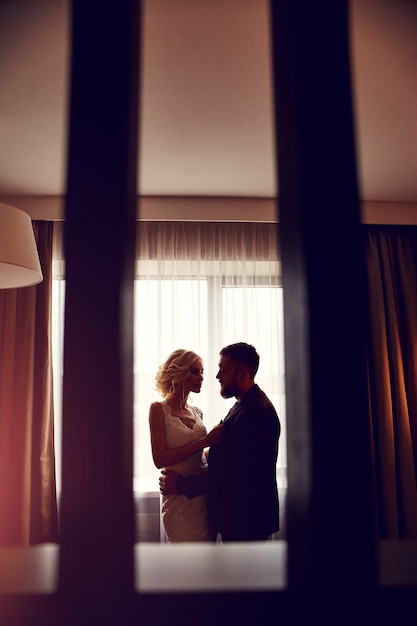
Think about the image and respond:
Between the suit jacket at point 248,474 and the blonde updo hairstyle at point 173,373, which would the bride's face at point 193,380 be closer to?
the blonde updo hairstyle at point 173,373

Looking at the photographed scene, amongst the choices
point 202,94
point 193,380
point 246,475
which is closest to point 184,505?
point 246,475

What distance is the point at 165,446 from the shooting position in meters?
2.21

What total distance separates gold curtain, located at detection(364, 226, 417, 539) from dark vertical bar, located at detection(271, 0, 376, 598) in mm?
3276

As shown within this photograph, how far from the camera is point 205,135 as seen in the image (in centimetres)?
252

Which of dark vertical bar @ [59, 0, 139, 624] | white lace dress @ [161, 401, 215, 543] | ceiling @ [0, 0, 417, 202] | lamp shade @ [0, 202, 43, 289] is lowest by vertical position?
white lace dress @ [161, 401, 215, 543]

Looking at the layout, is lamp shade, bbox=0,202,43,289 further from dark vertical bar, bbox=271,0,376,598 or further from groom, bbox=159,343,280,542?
dark vertical bar, bbox=271,0,376,598

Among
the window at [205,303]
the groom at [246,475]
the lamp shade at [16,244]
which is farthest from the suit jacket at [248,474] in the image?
the window at [205,303]

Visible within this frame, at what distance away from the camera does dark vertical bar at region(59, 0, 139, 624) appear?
187mm

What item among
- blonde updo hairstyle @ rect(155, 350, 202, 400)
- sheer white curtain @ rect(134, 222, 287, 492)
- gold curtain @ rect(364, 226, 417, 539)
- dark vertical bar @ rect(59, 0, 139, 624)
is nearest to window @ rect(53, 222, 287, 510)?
sheer white curtain @ rect(134, 222, 287, 492)

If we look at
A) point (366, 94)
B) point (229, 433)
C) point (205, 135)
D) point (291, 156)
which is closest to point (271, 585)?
point (291, 156)

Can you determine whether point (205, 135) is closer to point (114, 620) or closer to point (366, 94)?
point (366, 94)

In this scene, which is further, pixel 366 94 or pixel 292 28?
pixel 366 94

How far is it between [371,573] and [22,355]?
3.36 m

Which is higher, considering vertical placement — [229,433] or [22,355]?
[22,355]
